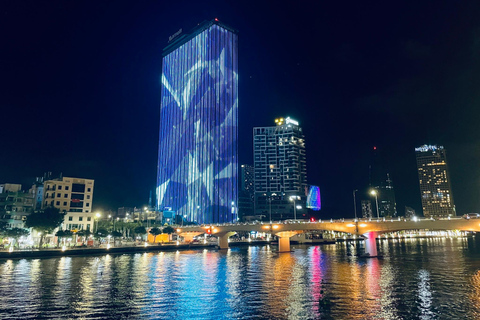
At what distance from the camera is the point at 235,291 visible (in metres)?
47.5

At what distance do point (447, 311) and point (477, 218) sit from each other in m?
62.0

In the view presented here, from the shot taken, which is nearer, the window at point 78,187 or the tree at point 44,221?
the tree at point 44,221

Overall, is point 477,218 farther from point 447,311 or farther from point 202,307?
point 202,307

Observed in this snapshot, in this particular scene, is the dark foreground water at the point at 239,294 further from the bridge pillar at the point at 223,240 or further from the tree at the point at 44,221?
the bridge pillar at the point at 223,240

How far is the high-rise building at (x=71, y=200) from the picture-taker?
140 meters

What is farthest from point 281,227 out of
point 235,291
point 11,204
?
point 11,204

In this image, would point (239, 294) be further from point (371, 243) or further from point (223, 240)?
point (223, 240)

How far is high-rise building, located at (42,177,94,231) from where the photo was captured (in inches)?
5501

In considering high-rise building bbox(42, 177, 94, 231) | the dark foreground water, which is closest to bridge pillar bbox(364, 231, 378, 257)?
the dark foreground water

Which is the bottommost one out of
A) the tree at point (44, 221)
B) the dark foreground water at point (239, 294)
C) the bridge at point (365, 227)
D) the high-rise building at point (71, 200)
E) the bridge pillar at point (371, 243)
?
the dark foreground water at point (239, 294)

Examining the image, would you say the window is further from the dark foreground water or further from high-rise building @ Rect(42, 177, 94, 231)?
the dark foreground water

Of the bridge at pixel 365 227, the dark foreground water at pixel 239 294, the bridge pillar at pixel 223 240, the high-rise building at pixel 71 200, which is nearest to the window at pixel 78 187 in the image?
the high-rise building at pixel 71 200

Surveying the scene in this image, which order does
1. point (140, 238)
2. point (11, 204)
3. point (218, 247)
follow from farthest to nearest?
point (140, 238) → point (218, 247) → point (11, 204)

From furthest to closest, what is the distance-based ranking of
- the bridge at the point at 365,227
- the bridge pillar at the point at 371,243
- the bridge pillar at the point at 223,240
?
1. the bridge pillar at the point at 223,240
2. the bridge pillar at the point at 371,243
3. the bridge at the point at 365,227
